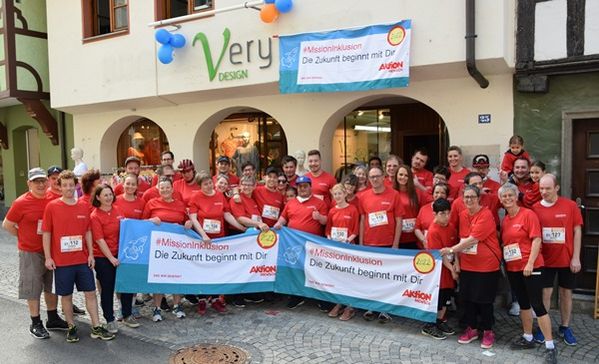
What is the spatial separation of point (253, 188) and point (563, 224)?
3.64 meters

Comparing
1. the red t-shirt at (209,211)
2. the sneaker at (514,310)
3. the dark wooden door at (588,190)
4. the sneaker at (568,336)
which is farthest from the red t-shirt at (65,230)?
the dark wooden door at (588,190)

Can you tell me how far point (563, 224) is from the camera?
5.08 m

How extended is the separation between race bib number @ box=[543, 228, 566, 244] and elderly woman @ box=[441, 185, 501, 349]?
2.02 feet

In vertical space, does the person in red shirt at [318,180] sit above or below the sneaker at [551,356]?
above

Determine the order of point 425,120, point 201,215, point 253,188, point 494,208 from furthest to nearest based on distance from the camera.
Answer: point 425,120, point 253,188, point 201,215, point 494,208

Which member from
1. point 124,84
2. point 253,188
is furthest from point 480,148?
point 124,84

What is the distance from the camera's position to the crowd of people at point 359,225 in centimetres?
493

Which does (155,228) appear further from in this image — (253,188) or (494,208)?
(494,208)

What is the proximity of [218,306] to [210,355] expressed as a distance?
4.25ft

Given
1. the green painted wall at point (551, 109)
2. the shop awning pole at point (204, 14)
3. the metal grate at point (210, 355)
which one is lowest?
the metal grate at point (210, 355)

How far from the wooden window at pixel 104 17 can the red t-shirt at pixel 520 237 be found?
8.53m

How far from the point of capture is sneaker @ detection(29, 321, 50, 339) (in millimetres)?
5453

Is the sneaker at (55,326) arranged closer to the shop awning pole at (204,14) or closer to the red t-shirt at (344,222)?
the red t-shirt at (344,222)

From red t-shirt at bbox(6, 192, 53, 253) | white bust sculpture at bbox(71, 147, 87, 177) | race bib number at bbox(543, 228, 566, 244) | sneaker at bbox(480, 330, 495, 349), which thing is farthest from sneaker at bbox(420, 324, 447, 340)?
white bust sculpture at bbox(71, 147, 87, 177)
